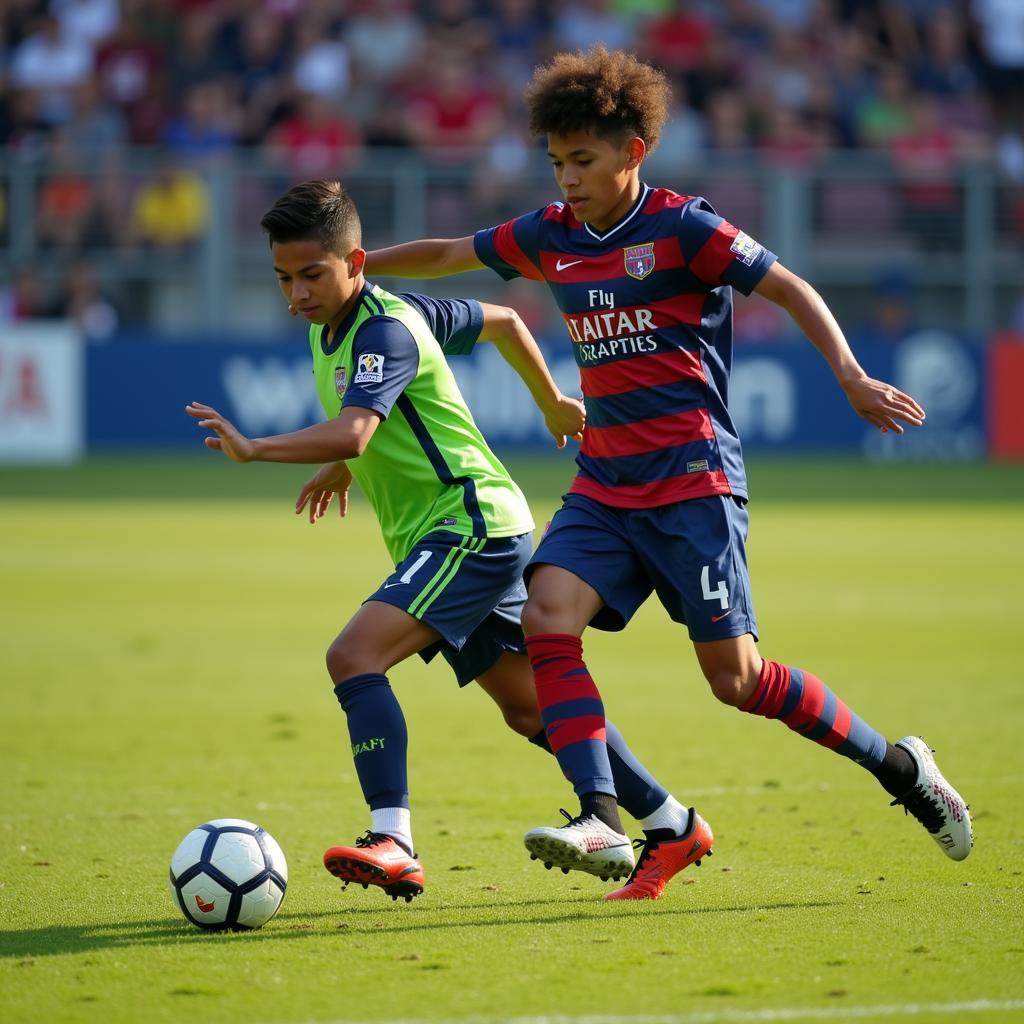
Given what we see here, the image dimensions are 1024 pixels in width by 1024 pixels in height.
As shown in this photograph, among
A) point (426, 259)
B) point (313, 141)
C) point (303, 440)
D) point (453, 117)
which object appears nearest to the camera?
point (303, 440)

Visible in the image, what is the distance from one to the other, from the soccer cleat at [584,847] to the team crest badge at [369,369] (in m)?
1.33

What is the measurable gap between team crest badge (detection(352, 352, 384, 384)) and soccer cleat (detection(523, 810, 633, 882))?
→ 1.33 m

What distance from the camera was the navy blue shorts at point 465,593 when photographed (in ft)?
16.0

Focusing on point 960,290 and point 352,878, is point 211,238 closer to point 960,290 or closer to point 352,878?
point 960,290

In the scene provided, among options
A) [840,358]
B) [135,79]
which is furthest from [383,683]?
[135,79]

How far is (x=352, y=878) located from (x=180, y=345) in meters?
17.1

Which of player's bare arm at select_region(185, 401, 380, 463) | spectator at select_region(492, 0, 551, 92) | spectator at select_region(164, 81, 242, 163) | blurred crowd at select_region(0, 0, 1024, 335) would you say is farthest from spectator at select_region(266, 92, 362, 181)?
player's bare arm at select_region(185, 401, 380, 463)

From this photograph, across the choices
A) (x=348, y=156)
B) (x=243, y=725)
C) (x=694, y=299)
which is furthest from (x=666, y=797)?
(x=348, y=156)

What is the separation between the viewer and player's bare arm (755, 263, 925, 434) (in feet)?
15.3

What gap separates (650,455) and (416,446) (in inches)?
27.3

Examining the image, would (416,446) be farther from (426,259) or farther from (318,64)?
(318,64)

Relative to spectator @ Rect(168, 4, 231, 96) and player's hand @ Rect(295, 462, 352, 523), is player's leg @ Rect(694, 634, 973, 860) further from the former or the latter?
spectator @ Rect(168, 4, 231, 96)

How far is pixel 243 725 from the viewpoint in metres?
7.95

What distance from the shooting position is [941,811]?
200 inches
